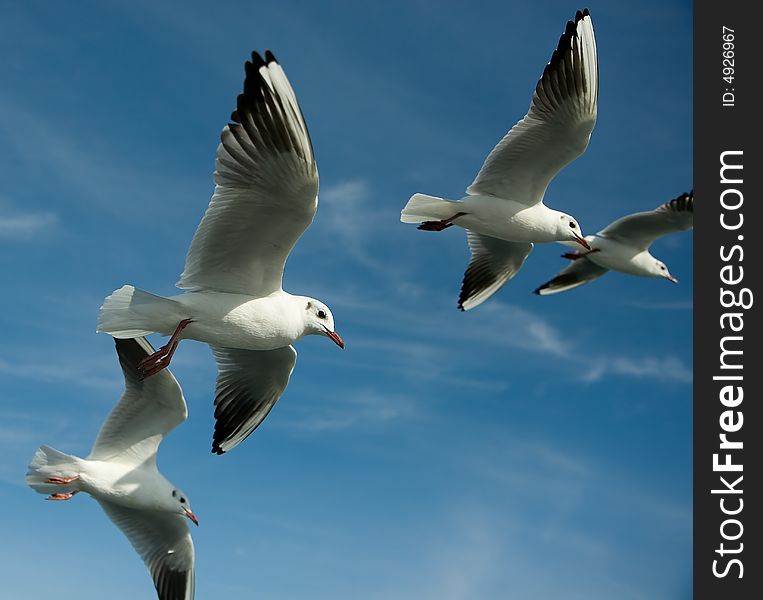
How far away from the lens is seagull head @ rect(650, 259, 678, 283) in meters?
13.4

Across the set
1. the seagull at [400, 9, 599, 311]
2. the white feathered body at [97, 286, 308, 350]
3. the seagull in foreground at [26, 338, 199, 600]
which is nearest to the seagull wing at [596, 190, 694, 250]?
the seagull at [400, 9, 599, 311]

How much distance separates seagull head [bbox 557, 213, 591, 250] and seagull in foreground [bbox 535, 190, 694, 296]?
1.85 m

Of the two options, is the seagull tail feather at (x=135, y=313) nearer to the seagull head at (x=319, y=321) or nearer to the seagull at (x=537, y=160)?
the seagull head at (x=319, y=321)

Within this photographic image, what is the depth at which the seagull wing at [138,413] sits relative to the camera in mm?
8570

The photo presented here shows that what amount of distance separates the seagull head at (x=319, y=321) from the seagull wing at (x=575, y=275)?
661 centimetres

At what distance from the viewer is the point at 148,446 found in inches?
353

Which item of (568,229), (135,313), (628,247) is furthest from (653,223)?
(135,313)

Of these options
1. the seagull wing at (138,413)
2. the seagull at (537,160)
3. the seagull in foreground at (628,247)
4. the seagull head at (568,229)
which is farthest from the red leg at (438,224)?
the seagull in foreground at (628,247)

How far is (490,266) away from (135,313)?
17.9 ft

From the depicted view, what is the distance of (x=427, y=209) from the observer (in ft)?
29.5

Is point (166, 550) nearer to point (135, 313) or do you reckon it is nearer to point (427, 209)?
point (135, 313)

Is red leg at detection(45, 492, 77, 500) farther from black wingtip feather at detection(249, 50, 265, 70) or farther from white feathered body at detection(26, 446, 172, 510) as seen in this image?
black wingtip feather at detection(249, 50, 265, 70)
